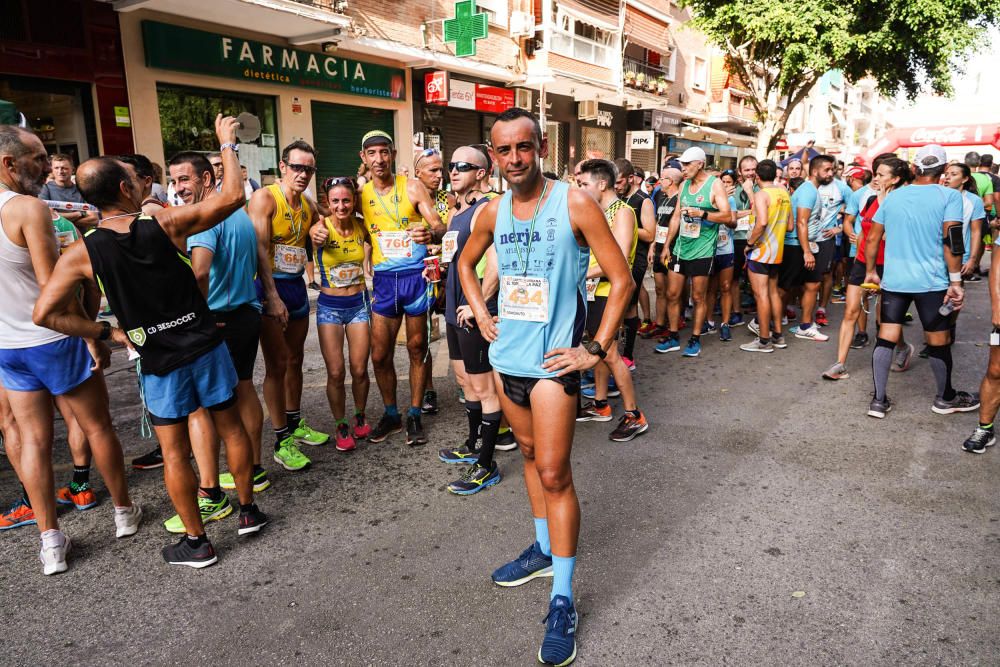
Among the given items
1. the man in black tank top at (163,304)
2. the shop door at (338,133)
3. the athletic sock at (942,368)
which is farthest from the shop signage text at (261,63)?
the athletic sock at (942,368)

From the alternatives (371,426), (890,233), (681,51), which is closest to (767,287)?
(890,233)

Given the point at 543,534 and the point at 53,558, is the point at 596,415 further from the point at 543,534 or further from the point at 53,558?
the point at 53,558

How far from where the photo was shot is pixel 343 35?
12.7 meters

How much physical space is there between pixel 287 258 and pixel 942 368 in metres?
4.93

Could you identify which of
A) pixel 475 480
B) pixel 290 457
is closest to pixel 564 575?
pixel 475 480

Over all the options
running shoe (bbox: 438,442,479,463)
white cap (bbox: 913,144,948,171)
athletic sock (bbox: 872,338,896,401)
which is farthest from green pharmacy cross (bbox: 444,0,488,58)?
running shoe (bbox: 438,442,479,463)

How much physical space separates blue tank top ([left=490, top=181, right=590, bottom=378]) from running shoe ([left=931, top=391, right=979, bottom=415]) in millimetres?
4012

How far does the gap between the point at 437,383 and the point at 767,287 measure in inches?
150

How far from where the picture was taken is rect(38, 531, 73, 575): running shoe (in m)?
3.09

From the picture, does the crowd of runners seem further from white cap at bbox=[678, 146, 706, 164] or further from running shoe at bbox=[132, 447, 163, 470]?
white cap at bbox=[678, 146, 706, 164]

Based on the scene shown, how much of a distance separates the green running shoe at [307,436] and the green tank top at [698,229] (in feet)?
14.5

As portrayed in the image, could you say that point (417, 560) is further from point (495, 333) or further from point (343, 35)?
point (343, 35)

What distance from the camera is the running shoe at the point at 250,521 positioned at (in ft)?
11.0

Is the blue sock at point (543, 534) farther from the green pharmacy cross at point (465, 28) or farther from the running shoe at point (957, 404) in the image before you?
the green pharmacy cross at point (465, 28)
